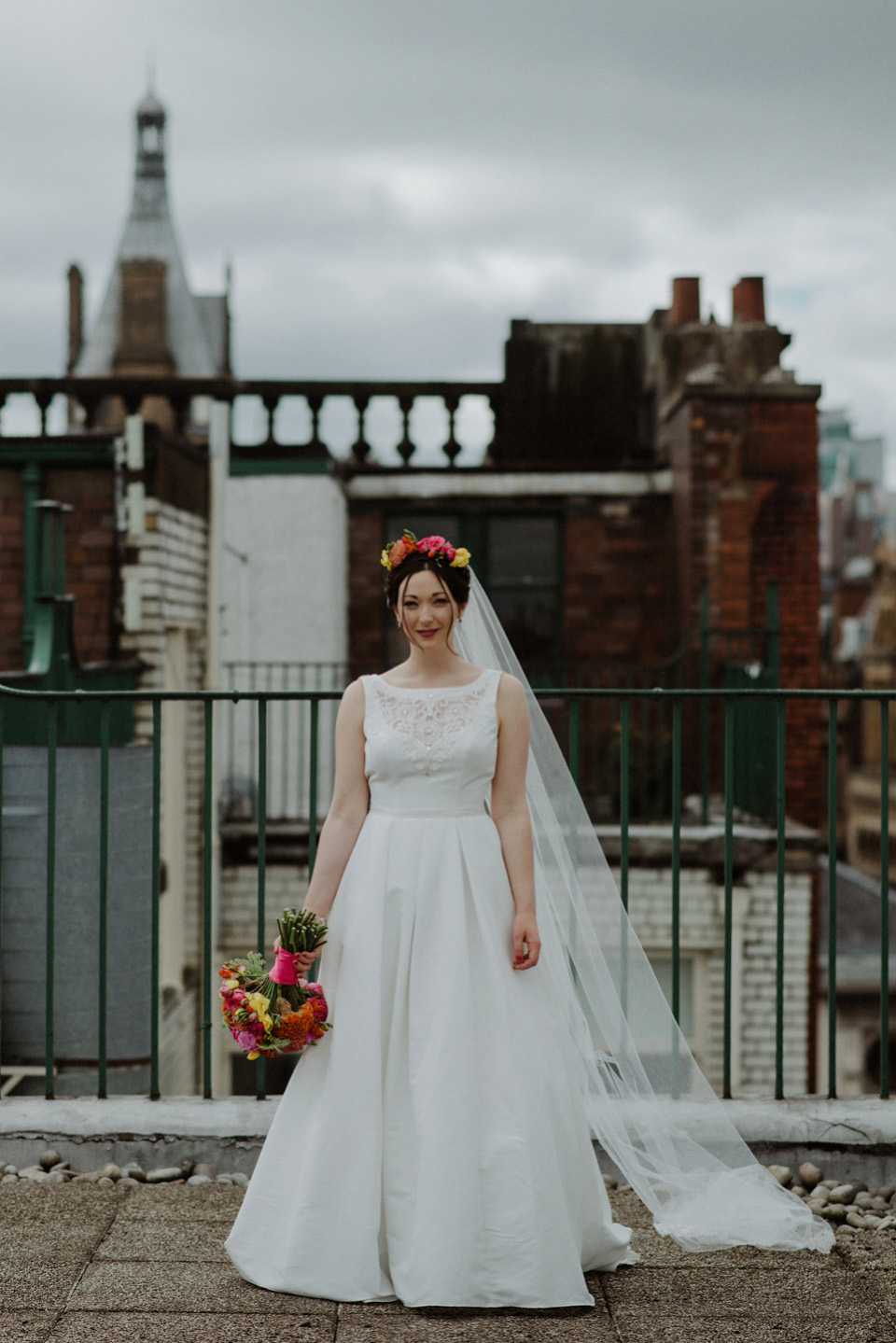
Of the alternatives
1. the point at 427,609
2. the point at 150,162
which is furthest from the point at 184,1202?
the point at 150,162

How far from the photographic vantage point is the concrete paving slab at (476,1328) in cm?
253

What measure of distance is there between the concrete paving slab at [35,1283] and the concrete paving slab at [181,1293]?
1.2 inches

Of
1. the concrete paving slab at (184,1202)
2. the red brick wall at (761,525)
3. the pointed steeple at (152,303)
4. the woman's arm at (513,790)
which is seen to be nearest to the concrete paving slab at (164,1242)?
the concrete paving slab at (184,1202)

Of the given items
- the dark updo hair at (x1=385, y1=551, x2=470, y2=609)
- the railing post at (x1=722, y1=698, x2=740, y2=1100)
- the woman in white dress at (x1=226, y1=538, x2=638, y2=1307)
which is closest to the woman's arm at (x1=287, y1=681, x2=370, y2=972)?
the woman in white dress at (x1=226, y1=538, x2=638, y2=1307)

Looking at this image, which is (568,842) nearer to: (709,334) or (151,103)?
(709,334)

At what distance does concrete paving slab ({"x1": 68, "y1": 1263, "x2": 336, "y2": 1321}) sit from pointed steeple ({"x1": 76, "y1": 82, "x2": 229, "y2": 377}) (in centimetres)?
2644

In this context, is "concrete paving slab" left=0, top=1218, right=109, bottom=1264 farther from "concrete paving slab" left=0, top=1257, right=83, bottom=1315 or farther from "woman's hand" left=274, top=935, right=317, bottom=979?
"woman's hand" left=274, top=935, right=317, bottom=979

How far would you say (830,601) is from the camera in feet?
185

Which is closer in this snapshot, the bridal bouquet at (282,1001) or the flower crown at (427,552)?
the bridal bouquet at (282,1001)

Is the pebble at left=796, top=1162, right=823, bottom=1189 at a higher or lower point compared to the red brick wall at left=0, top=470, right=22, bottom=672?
lower

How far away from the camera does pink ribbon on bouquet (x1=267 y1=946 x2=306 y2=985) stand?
2820 mm

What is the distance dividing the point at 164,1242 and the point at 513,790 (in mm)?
1350

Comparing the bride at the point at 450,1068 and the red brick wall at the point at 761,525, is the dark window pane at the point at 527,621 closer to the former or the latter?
the red brick wall at the point at 761,525

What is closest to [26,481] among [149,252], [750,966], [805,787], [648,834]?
[648,834]
